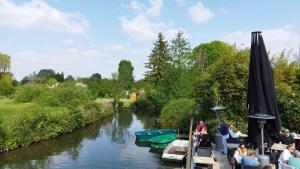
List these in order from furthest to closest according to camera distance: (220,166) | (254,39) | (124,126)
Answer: (124,126) → (220,166) → (254,39)

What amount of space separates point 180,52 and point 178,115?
18.9 m

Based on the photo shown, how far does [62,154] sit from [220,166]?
16041 mm

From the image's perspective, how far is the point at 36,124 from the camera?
2900cm

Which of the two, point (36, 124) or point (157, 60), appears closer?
point (36, 124)

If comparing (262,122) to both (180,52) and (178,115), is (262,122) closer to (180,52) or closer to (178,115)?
(178,115)

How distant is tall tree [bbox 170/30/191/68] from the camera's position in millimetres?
49403

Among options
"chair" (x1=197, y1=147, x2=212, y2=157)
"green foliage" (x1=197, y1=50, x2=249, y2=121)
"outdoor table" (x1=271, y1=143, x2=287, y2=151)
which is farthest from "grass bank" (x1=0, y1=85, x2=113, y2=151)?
"outdoor table" (x1=271, y1=143, x2=287, y2=151)

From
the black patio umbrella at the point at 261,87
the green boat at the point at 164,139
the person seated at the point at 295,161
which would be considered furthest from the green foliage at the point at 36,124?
the person seated at the point at 295,161

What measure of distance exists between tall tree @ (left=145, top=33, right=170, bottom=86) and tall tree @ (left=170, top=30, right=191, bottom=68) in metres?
18.5

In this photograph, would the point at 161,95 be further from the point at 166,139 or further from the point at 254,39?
the point at 254,39

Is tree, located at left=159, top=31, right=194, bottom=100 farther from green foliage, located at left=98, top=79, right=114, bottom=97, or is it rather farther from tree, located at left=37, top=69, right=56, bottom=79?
tree, located at left=37, top=69, right=56, bottom=79

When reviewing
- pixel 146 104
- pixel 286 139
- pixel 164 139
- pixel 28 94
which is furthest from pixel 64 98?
pixel 286 139

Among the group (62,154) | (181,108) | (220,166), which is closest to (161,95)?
(181,108)

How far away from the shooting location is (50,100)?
39.9 meters
